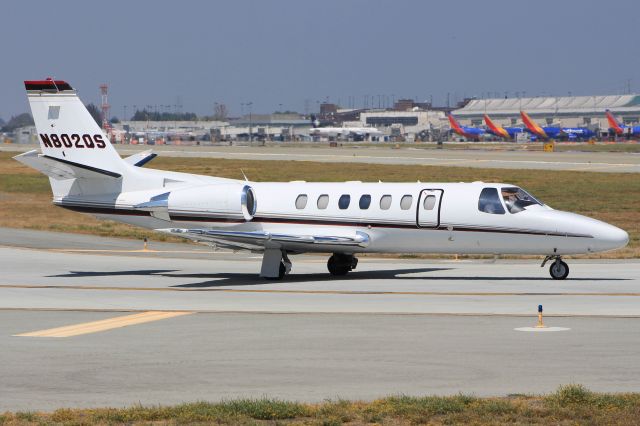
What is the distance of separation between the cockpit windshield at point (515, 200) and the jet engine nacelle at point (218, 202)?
7.00 m

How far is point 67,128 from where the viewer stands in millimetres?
31922

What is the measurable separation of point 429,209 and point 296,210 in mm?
3839

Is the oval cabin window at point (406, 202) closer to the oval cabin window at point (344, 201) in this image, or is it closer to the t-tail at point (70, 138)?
the oval cabin window at point (344, 201)

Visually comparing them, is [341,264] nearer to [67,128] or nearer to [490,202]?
[490,202]

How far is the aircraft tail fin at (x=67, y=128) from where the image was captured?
1257 inches

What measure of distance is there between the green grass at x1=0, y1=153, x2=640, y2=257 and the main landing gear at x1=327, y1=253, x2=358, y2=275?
31.8 feet

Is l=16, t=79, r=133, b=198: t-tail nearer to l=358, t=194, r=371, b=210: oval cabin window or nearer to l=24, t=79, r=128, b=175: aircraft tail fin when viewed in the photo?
l=24, t=79, r=128, b=175: aircraft tail fin

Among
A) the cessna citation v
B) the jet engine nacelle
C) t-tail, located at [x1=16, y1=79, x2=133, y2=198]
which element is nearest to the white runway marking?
the cessna citation v

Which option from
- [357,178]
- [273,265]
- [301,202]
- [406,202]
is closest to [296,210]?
[301,202]

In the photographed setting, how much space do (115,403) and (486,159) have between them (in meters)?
90.7

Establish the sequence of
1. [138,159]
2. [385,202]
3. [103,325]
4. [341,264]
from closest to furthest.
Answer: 1. [103,325]
2. [385,202]
3. [341,264]
4. [138,159]

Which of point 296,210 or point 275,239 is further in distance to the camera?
point 296,210

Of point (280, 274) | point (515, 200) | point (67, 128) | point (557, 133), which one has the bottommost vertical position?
point (557, 133)

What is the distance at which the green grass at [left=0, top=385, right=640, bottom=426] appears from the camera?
12438 millimetres
